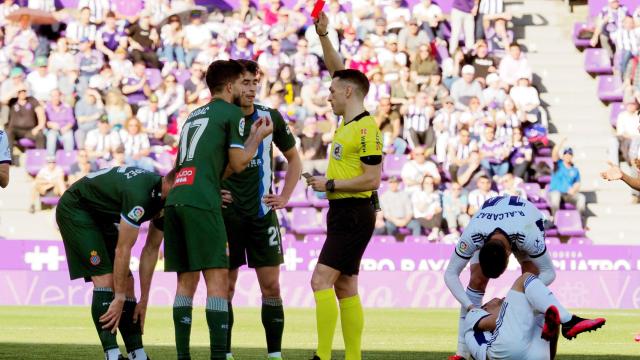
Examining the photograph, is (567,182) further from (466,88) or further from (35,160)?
(35,160)

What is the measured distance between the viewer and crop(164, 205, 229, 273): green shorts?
378 inches

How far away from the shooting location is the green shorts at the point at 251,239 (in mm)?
11070

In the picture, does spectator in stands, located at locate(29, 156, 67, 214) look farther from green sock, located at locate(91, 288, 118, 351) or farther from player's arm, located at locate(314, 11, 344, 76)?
green sock, located at locate(91, 288, 118, 351)

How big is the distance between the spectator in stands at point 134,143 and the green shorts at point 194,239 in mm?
15021

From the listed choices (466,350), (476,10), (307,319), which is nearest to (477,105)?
(476,10)

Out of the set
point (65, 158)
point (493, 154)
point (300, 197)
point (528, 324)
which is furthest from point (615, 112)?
point (528, 324)

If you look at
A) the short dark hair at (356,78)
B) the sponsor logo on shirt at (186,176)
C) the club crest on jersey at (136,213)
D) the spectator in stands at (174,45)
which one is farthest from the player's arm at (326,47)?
the spectator in stands at (174,45)

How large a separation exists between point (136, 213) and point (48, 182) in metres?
15.3

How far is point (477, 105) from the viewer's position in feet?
84.7

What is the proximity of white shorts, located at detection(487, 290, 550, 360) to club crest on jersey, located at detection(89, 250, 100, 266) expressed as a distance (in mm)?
3354

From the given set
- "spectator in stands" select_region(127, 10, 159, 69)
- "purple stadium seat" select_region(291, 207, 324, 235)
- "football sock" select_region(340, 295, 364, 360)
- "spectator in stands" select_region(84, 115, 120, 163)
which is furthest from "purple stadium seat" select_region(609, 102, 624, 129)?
"football sock" select_region(340, 295, 364, 360)

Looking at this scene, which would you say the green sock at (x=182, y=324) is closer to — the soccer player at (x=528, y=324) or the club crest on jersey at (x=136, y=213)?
the club crest on jersey at (x=136, y=213)

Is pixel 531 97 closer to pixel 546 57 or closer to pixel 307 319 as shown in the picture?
pixel 546 57

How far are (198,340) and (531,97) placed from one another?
13.9m
